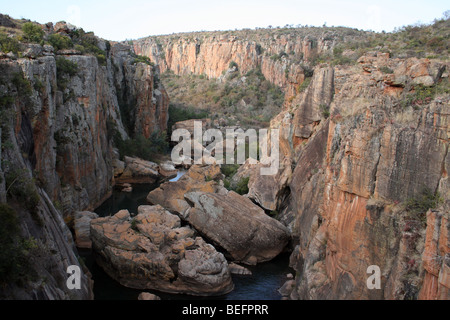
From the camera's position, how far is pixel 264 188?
29031 millimetres

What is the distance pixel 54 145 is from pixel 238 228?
11.5 meters

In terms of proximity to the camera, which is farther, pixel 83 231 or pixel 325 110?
pixel 325 110

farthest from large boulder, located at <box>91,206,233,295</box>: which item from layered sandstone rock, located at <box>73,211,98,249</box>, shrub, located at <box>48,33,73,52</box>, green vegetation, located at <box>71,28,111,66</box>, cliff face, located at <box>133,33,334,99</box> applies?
cliff face, located at <box>133,33,334,99</box>

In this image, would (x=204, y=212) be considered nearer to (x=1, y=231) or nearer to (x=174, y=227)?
(x=174, y=227)

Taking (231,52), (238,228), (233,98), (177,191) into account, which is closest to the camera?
(238,228)

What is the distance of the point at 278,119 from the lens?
3250 cm

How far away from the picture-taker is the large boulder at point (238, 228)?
76.9ft

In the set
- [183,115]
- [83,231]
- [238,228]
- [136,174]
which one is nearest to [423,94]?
[238,228]

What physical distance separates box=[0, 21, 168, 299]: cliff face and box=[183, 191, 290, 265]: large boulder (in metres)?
7.52

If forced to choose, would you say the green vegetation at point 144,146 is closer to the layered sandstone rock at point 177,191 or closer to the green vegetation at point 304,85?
the layered sandstone rock at point 177,191

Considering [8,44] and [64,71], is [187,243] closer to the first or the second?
[8,44]

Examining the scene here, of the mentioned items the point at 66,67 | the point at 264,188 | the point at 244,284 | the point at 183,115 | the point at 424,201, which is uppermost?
the point at 66,67

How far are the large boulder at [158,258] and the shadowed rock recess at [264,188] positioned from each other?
0.07m

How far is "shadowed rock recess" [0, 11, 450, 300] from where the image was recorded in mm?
13328
